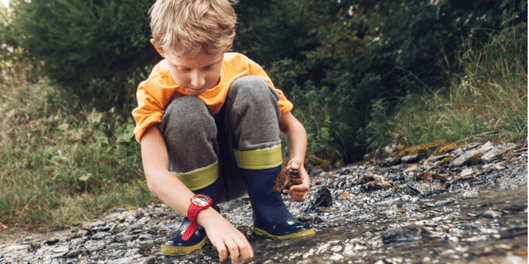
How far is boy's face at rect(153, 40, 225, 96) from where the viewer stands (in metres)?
1.29

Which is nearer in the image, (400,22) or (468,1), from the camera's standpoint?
(468,1)

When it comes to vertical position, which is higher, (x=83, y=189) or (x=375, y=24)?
(x=375, y=24)

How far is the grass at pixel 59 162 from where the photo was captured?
9.68ft

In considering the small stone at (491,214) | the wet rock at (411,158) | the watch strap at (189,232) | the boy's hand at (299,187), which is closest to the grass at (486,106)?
the wet rock at (411,158)

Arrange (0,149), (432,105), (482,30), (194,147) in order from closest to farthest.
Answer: (194,147)
(432,105)
(482,30)
(0,149)

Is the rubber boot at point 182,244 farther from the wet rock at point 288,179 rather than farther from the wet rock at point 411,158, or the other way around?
the wet rock at point 411,158

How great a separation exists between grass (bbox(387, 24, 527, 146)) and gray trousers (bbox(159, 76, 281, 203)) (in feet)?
5.25

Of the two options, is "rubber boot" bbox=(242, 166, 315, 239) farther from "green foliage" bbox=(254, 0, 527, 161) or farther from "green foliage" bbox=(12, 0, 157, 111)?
"green foliage" bbox=(12, 0, 157, 111)

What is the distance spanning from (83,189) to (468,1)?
15.5 feet

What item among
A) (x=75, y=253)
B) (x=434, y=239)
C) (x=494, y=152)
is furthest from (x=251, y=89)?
(x=494, y=152)

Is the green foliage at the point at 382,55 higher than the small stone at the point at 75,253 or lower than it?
higher

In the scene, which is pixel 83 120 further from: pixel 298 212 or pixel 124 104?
pixel 298 212

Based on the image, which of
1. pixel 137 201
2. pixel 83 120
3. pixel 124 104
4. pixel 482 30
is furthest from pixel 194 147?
pixel 83 120

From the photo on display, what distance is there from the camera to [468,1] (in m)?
3.71
